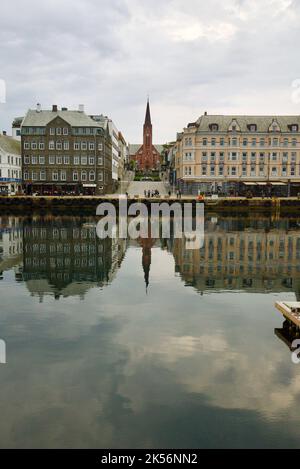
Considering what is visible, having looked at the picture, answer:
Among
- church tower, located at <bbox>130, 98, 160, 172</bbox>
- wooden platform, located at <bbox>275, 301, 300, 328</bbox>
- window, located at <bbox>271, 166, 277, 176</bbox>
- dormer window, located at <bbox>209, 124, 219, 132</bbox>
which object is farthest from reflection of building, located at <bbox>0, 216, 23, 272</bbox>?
church tower, located at <bbox>130, 98, 160, 172</bbox>

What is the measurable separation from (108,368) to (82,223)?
4805 centimetres

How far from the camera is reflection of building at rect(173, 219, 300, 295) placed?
92.2ft

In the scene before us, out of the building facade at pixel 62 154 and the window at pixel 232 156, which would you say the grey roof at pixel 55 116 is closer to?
the building facade at pixel 62 154

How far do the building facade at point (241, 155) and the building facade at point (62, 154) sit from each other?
20.2 metres

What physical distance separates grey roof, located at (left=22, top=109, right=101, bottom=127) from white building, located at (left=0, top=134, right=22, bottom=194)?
22.3ft

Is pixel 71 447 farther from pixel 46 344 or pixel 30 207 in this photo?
pixel 30 207

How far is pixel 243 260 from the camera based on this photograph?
36156mm

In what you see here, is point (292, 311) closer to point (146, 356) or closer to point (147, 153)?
point (146, 356)

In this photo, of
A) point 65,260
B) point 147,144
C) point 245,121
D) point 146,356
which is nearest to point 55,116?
point 245,121

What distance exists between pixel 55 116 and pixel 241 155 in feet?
137

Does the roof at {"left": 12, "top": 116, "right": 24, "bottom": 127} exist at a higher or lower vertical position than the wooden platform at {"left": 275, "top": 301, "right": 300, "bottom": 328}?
higher

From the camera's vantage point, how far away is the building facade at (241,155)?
309 ft

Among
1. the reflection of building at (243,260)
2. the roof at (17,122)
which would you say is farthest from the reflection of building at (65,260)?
the roof at (17,122)

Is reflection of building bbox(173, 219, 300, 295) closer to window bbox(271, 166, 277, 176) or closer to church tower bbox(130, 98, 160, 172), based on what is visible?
window bbox(271, 166, 277, 176)
